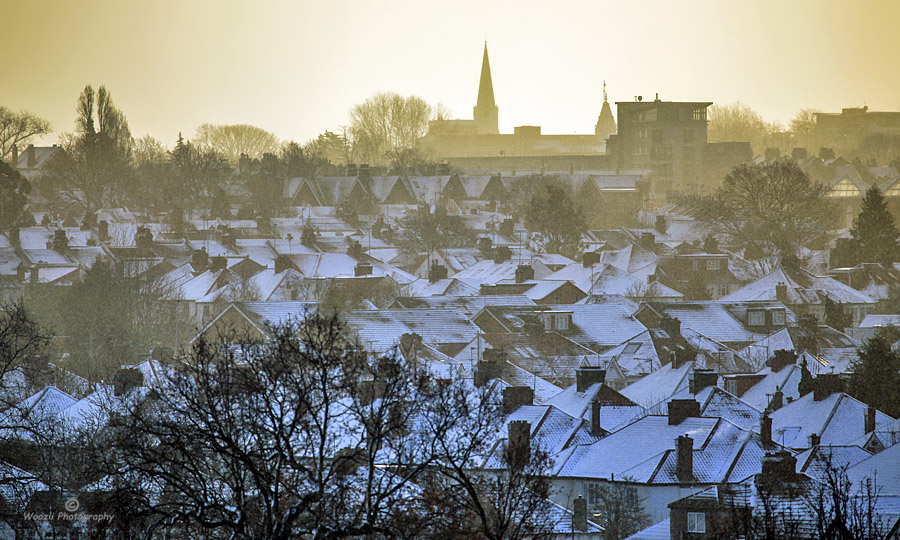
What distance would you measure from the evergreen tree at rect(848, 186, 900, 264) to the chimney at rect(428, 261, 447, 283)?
49.1 feet

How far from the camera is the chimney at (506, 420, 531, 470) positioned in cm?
1828

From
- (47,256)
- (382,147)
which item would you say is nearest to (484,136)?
(382,147)

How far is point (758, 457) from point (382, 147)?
90461 millimetres

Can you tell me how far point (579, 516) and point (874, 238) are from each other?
40.9 m

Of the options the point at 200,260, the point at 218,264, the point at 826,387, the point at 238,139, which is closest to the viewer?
the point at 826,387

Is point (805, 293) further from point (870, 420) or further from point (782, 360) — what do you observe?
point (870, 420)

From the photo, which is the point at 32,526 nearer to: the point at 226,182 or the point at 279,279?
the point at 279,279

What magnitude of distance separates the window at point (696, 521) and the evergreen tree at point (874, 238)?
39.3m

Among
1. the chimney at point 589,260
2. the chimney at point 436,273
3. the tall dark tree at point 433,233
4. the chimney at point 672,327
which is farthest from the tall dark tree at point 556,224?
Answer: the chimney at point 672,327

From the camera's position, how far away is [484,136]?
132 m

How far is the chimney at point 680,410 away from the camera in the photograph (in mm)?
24906

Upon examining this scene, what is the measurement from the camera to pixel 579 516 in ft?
66.7

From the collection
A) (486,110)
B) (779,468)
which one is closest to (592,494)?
(779,468)

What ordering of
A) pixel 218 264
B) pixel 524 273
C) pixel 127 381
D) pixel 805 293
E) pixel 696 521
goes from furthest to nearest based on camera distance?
pixel 218 264, pixel 524 273, pixel 805 293, pixel 127 381, pixel 696 521
